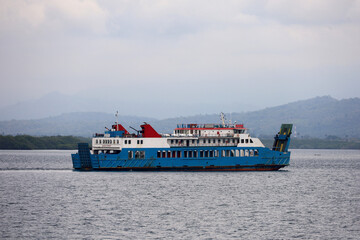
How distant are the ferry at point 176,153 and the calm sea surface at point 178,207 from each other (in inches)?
89.4

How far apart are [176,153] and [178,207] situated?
3015cm

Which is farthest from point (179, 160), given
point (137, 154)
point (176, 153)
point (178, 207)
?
point (178, 207)

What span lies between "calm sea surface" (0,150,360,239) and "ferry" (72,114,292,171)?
2.27m

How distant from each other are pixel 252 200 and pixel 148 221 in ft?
48.8

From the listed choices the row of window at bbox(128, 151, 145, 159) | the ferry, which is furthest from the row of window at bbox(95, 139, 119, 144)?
the row of window at bbox(128, 151, 145, 159)

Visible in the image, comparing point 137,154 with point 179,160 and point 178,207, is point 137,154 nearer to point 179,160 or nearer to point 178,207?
point 179,160

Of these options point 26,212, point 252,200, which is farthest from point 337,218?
point 26,212

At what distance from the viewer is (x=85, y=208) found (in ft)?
166

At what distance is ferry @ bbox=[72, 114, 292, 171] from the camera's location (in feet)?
264

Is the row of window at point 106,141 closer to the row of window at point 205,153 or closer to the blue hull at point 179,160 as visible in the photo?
the blue hull at point 179,160

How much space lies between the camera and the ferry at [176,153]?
8044 cm

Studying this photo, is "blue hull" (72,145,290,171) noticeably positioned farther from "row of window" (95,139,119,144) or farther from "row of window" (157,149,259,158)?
"row of window" (95,139,119,144)

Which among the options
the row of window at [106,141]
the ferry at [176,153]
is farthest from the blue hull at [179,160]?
the row of window at [106,141]

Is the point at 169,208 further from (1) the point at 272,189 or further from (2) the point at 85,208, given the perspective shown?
(1) the point at 272,189
